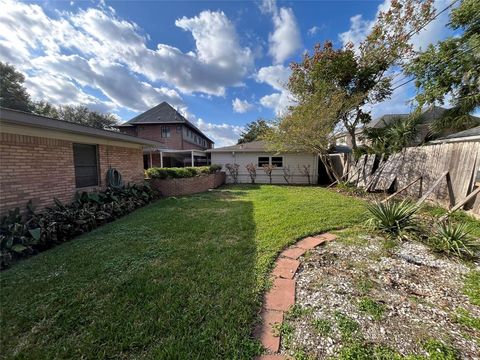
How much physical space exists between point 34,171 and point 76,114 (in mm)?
33164

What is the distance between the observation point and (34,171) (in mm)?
4336

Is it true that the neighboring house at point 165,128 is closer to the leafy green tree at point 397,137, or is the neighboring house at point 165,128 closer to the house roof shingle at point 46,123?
the house roof shingle at point 46,123

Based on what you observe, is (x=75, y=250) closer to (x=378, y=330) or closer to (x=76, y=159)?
(x=76, y=159)

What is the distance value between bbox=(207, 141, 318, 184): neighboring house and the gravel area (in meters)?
10.6

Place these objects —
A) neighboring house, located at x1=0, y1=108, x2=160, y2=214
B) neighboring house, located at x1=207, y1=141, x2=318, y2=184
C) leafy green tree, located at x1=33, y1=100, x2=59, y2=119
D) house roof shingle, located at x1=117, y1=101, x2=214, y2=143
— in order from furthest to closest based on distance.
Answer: leafy green tree, located at x1=33, y1=100, x2=59, y2=119, house roof shingle, located at x1=117, y1=101, x2=214, y2=143, neighboring house, located at x1=207, y1=141, x2=318, y2=184, neighboring house, located at x1=0, y1=108, x2=160, y2=214

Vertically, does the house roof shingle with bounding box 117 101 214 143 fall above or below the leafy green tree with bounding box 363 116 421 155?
above

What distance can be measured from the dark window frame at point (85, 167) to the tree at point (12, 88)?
999 inches

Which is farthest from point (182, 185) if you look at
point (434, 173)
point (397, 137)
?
point (397, 137)

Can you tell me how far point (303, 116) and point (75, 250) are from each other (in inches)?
352

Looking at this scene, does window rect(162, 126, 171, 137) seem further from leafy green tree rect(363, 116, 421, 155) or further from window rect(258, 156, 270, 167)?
leafy green tree rect(363, 116, 421, 155)

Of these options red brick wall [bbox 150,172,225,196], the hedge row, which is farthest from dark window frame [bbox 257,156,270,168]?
the hedge row

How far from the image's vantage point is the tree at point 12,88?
824 inches

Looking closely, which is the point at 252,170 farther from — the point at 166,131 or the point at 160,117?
the point at 160,117

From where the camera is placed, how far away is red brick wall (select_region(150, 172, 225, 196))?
350 inches
